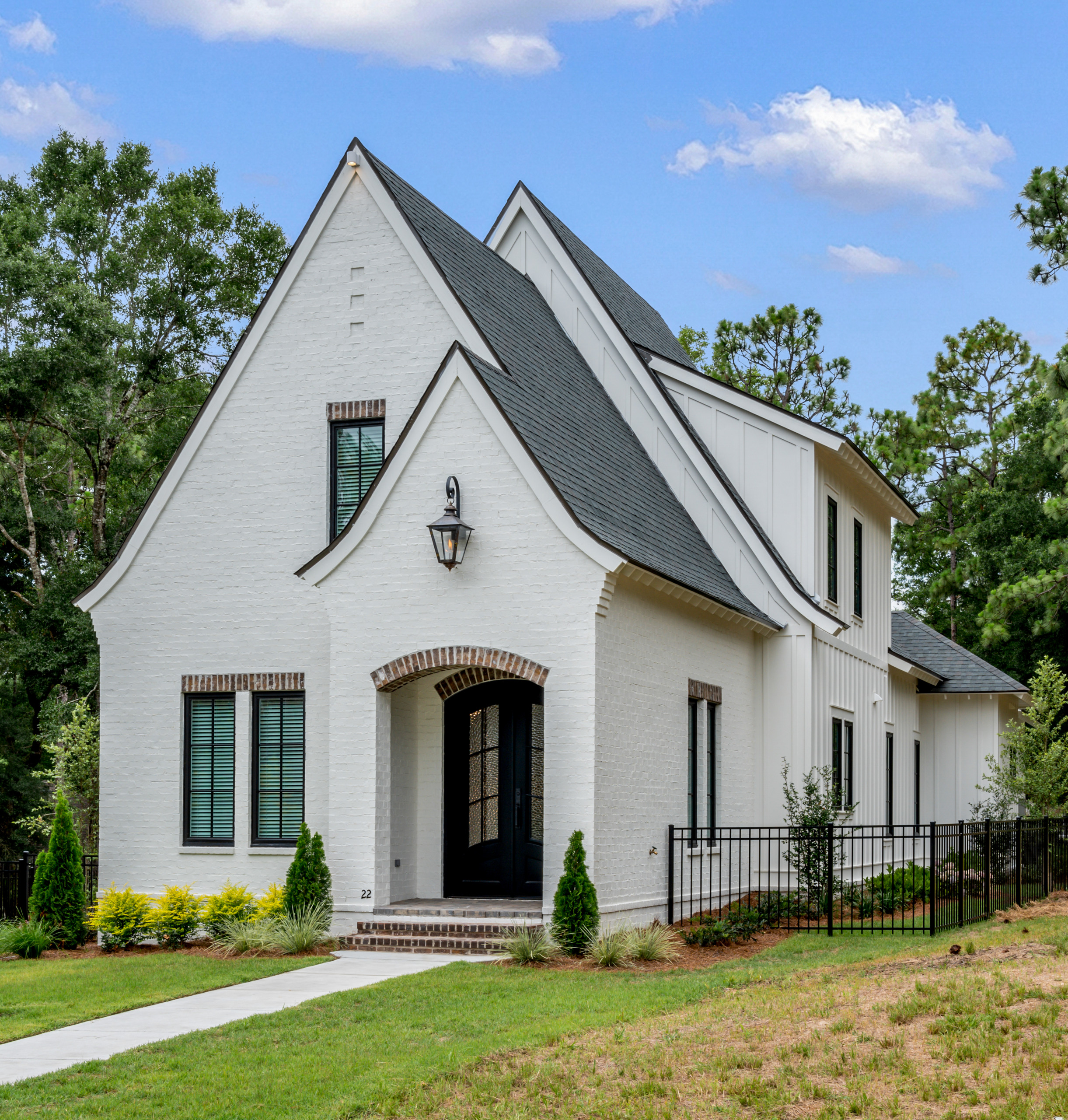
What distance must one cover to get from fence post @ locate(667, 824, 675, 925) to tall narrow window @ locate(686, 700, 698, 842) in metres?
1.01

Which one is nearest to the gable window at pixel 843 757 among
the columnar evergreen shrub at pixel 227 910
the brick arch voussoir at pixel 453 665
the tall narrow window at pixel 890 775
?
the tall narrow window at pixel 890 775

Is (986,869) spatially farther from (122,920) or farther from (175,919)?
(122,920)

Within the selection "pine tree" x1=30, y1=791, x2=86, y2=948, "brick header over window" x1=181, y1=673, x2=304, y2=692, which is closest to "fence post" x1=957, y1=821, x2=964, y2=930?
"brick header over window" x1=181, y1=673, x2=304, y2=692

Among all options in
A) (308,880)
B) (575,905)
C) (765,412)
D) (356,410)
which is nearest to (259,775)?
(308,880)

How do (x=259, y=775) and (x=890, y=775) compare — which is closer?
(x=259, y=775)

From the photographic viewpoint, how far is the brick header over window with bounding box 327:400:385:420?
57.8 feet

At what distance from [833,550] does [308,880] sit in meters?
10.4

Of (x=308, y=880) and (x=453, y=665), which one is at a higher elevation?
(x=453, y=665)

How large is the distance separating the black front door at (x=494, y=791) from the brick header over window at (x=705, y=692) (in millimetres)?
2028

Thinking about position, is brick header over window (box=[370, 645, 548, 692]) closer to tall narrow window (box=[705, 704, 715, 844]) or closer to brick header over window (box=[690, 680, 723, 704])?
brick header over window (box=[690, 680, 723, 704])

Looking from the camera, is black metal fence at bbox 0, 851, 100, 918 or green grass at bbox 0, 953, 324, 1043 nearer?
green grass at bbox 0, 953, 324, 1043

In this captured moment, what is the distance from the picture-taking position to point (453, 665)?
15266 mm

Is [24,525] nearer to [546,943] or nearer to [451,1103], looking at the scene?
[546,943]

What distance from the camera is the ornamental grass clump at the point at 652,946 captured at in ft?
45.4
